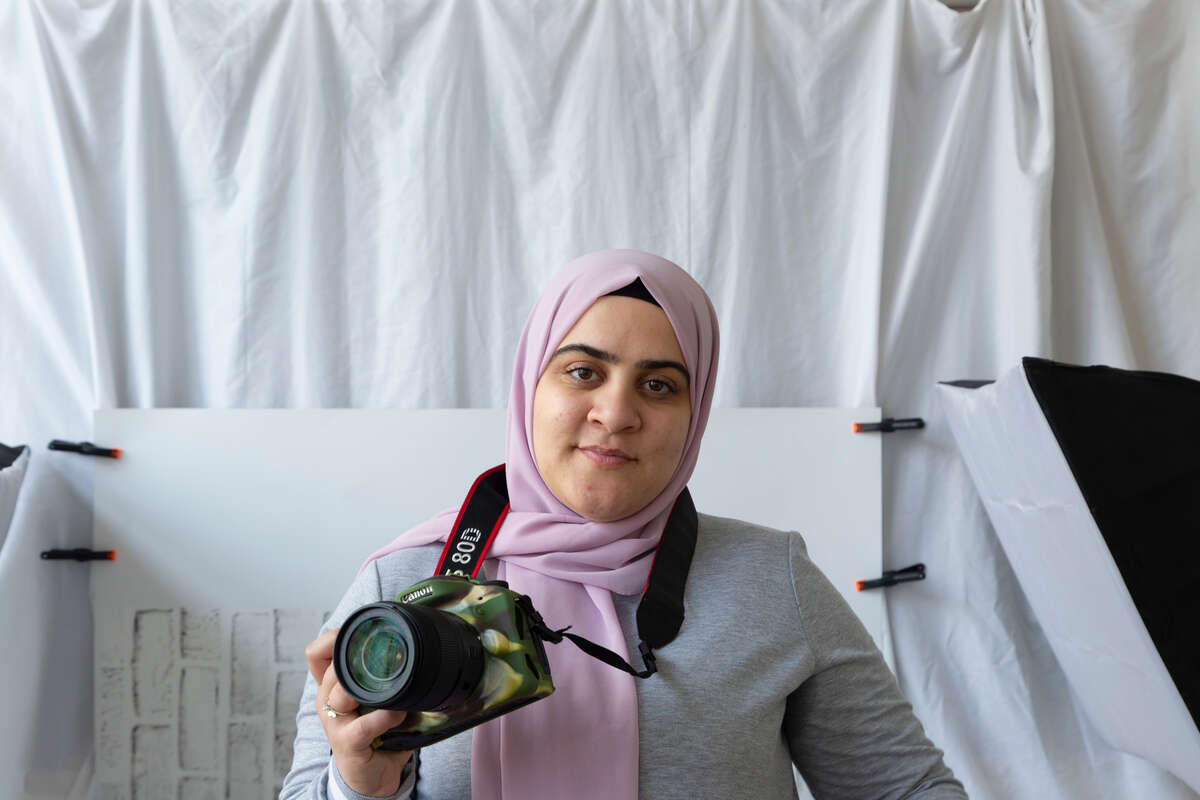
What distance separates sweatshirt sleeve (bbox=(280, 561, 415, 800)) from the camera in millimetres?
885

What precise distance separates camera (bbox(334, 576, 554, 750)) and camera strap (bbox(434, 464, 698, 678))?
0.08 meters

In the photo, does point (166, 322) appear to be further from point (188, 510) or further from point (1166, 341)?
point (1166, 341)

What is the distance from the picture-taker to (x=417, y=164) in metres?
2.08

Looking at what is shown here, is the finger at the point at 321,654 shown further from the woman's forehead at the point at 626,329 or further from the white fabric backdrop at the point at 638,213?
the white fabric backdrop at the point at 638,213

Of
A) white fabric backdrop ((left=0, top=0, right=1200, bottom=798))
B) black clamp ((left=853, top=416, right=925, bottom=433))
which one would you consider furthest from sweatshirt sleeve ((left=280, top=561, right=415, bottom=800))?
black clamp ((left=853, top=416, right=925, bottom=433))

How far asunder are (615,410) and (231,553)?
4.16 ft

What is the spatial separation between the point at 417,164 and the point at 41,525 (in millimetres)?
1027

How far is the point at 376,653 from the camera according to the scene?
778 millimetres

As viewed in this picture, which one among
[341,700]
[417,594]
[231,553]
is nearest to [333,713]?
[341,700]

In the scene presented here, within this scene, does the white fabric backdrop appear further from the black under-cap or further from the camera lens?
the camera lens

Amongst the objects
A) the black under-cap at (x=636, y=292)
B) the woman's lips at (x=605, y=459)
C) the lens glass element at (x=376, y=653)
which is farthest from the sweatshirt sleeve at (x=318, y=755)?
the black under-cap at (x=636, y=292)

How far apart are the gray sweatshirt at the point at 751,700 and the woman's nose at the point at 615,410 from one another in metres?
0.18

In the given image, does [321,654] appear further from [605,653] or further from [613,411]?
[613,411]

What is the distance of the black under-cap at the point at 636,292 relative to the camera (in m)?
1.08
